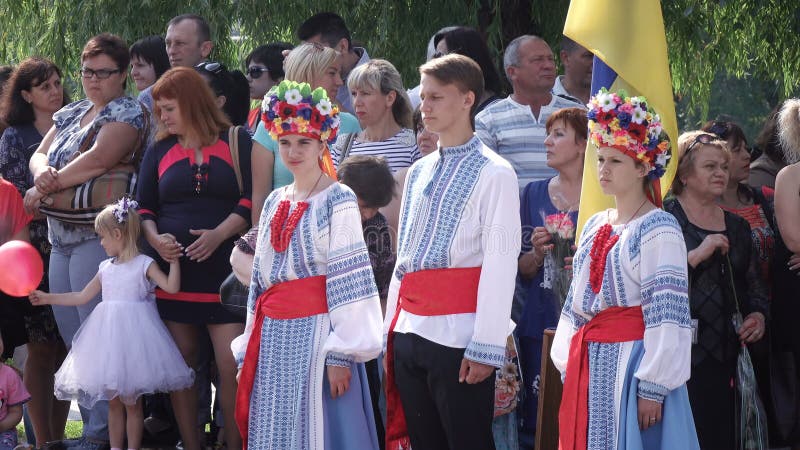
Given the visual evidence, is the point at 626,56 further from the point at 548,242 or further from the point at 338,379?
the point at 338,379

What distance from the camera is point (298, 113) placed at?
5.36m

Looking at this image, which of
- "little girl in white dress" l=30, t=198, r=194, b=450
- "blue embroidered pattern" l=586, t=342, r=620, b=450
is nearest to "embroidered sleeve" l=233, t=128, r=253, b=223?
"little girl in white dress" l=30, t=198, r=194, b=450

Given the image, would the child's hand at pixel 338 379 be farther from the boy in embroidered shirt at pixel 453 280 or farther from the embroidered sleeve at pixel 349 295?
the boy in embroidered shirt at pixel 453 280

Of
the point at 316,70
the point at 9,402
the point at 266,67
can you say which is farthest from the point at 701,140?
the point at 9,402

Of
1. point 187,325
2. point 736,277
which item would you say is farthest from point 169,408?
point 736,277

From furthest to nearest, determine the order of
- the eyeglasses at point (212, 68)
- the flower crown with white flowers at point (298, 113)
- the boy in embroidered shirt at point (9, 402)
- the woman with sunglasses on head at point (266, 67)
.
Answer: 1. the woman with sunglasses on head at point (266, 67)
2. the eyeglasses at point (212, 68)
3. the boy in embroidered shirt at point (9, 402)
4. the flower crown with white flowers at point (298, 113)

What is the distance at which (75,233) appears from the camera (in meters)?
7.14

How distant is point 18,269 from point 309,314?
7.13 feet

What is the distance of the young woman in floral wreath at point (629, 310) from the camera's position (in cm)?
470

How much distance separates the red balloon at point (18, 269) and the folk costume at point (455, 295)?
98.8 inches

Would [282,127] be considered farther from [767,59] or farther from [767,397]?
[767,59]

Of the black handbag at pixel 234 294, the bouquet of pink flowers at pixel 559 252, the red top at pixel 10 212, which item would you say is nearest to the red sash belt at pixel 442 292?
the bouquet of pink flowers at pixel 559 252

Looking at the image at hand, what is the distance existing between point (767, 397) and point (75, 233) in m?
4.00

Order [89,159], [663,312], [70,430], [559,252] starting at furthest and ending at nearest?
1. [70,430]
2. [89,159]
3. [559,252]
4. [663,312]
